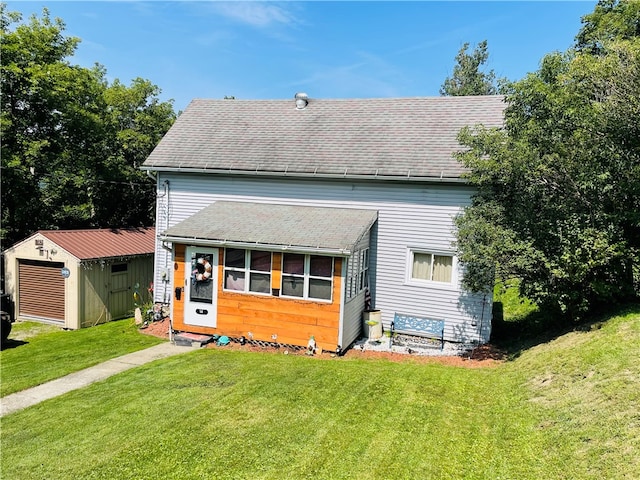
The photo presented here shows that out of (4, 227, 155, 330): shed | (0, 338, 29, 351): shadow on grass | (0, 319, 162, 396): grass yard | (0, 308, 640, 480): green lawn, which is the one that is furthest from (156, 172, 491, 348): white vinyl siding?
(0, 338, 29, 351): shadow on grass

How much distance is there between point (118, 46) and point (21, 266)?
892 centimetres

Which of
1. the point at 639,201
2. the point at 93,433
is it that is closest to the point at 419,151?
the point at 639,201

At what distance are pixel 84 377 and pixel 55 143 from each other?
14707 mm

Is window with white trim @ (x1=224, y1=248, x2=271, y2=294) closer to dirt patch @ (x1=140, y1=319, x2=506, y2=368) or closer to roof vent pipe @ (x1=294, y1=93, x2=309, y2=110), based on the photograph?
dirt patch @ (x1=140, y1=319, x2=506, y2=368)

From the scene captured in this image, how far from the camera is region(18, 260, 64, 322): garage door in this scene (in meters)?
15.0

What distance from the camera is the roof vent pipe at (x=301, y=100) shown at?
55.4ft

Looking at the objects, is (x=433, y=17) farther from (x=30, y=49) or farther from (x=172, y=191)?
(x=30, y=49)

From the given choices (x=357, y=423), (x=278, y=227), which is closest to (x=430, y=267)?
(x=278, y=227)

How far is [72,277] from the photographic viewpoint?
14.5 meters

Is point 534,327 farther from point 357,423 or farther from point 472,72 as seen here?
point 472,72

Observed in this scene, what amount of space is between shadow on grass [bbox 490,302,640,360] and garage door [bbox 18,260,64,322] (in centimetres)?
1467

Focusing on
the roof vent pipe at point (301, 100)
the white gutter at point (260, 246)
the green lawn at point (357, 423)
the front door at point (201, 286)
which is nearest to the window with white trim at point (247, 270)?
the white gutter at point (260, 246)

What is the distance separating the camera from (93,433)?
22.0 feet

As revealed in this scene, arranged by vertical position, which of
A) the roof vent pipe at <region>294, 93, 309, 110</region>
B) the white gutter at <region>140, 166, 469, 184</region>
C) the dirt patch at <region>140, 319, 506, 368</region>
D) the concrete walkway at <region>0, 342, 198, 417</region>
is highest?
the roof vent pipe at <region>294, 93, 309, 110</region>
